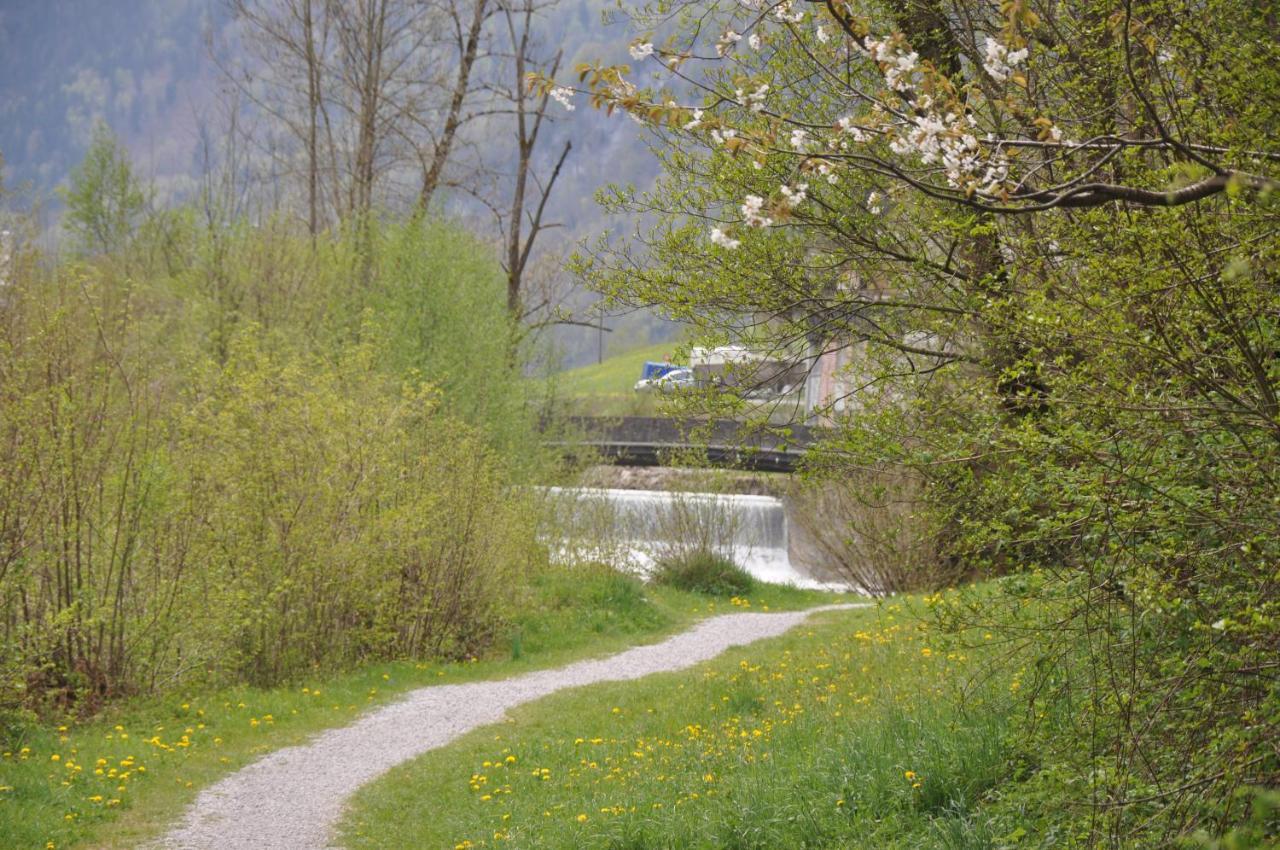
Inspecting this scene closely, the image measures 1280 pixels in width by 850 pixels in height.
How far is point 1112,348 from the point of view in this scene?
400 centimetres

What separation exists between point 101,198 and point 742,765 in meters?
32.9

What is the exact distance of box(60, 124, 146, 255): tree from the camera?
31203 mm

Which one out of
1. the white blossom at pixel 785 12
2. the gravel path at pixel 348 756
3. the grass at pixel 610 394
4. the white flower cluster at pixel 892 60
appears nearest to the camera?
the white flower cluster at pixel 892 60

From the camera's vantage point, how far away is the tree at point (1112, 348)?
11.8 ft

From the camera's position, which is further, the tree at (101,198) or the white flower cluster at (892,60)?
the tree at (101,198)

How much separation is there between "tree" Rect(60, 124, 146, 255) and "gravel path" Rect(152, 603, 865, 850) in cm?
2288

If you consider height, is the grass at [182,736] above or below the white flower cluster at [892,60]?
below

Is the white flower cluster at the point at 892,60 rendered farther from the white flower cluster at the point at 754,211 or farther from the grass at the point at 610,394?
the grass at the point at 610,394

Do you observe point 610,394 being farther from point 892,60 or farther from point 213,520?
point 892,60

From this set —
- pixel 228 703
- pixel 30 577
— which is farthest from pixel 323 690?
pixel 30 577

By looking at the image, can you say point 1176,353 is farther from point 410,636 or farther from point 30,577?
Result: point 410,636

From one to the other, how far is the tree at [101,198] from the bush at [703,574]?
18.9 m

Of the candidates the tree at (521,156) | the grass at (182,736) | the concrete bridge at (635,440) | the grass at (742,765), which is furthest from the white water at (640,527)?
the grass at (742,765)

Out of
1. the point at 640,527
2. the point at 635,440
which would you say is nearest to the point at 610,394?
the point at 635,440
